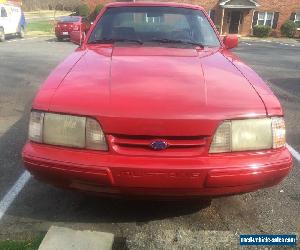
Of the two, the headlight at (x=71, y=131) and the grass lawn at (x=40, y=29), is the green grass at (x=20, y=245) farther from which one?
the grass lawn at (x=40, y=29)

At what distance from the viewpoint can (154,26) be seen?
423 centimetres

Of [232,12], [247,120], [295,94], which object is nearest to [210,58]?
[247,120]

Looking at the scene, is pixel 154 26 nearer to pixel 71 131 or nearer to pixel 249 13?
Result: pixel 71 131

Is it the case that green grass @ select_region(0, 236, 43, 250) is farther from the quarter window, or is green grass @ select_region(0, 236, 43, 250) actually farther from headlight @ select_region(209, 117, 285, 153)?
the quarter window

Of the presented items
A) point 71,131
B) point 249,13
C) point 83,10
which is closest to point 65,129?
point 71,131

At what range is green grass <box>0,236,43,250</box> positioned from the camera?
258 cm

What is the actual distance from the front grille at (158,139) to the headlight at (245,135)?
Answer: 0.11 metres

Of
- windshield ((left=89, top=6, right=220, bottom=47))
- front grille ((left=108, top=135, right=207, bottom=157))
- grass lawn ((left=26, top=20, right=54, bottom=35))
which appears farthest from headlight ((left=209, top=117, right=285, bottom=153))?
grass lawn ((left=26, top=20, right=54, bottom=35))

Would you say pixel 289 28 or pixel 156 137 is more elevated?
pixel 156 137

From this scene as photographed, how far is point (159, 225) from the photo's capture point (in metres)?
2.94

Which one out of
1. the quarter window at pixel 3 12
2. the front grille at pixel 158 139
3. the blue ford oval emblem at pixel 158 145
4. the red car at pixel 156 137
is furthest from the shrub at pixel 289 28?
the blue ford oval emblem at pixel 158 145

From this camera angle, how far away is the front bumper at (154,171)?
241 centimetres

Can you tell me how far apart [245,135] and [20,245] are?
174 cm

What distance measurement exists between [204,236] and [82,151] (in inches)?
41.2
